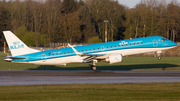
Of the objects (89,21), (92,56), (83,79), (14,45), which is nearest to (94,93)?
(83,79)

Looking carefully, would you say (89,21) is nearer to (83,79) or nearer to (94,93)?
(83,79)

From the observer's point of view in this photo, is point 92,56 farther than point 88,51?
No

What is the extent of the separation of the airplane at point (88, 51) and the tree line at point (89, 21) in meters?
Answer: 71.6

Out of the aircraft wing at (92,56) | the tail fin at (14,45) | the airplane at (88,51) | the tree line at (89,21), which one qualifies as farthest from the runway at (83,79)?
the tree line at (89,21)

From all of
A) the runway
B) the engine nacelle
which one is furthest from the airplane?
the runway

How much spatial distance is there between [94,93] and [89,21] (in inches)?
3976

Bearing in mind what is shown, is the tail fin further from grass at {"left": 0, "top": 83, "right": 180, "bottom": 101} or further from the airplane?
grass at {"left": 0, "top": 83, "right": 180, "bottom": 101}

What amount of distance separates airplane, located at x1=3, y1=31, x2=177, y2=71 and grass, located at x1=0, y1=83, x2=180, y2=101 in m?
14.4

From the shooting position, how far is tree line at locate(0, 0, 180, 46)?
110m

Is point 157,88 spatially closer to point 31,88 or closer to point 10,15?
point 31,88

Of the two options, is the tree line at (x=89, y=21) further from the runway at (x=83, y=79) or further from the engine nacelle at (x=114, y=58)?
the runway at (x=83, y=79)

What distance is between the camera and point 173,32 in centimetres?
10981

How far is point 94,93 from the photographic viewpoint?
1852 centimetres

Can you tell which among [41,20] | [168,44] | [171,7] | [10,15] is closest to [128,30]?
[171,7]
